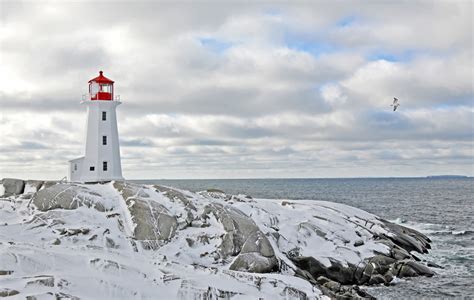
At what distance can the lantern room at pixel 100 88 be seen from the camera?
39.5m

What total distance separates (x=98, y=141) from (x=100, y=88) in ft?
15.2

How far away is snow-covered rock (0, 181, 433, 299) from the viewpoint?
818 inches

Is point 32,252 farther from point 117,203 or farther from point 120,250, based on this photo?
point 117,203

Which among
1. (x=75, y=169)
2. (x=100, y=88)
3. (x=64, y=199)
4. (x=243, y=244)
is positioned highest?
(x=100, y=88)

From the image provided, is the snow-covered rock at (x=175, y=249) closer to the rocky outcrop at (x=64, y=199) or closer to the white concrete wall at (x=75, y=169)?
the rocky outcrop at (x=64, y=199)

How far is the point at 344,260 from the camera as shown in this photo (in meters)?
30.2

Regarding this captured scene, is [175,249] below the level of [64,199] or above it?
below

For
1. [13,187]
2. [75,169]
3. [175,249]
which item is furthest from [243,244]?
[75,169]

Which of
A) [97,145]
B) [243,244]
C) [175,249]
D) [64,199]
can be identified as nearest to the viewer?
[175,249]

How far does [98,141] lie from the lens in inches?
1548

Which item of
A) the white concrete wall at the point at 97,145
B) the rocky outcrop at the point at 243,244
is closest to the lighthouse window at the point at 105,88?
the white concrete wall at the point at 97,145

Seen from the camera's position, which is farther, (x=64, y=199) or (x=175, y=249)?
(x=64, y=199)

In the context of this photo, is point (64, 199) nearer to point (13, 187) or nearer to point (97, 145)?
point (13, 187)

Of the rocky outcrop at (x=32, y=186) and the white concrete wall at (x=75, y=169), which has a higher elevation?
the white concrete wall at (x=75, y=169)
